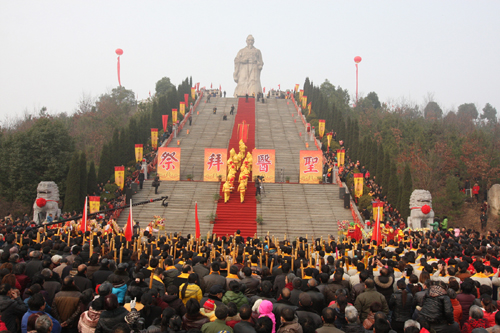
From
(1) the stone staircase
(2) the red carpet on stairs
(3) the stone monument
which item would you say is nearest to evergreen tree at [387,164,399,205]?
(1) the stone staircase

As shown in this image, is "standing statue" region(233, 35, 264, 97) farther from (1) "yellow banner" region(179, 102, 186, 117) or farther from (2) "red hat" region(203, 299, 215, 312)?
(2) "red hat" region(203, 299, 215, 312)

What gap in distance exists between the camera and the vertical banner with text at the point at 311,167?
27203 millimetres

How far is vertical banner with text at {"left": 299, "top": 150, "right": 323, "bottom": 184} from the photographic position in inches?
1071

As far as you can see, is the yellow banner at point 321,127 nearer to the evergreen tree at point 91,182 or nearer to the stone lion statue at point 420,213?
the stone lion statue at point 420,213

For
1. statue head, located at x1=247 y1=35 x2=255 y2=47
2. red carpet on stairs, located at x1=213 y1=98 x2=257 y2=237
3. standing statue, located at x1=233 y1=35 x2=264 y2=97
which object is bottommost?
red carpet on stairs, located at x1=213 y1=98 x2=257 y2=237

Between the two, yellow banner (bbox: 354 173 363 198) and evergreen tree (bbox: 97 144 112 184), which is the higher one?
evergreen tree (bbox: 97 144 112 184)

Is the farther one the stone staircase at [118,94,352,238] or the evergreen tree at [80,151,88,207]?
the evergreen tree at [80,151,88,207]

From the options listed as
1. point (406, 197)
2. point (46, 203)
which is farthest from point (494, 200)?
point (46, 203)

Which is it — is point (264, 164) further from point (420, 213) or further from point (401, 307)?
point (401, 307)

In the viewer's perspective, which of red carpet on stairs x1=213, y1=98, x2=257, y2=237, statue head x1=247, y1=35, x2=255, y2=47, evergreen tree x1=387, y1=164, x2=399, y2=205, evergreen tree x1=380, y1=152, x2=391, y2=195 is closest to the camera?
red carpet on stairs x1=213, y1=98, x2=257, y2=237

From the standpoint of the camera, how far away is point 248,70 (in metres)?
56.6

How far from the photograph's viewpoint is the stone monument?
86.7ft

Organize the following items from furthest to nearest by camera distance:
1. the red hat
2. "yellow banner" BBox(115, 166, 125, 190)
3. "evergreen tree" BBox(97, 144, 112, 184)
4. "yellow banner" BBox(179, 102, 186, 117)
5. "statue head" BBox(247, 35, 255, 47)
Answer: "statue head" BBox(247, 35, 255, 47) < "yellow banner" BBox(179, 102, 186, 117) < "evergreen tree" BBox(97, 144, 112, 184) < "yellow banner" BBox(115, 166, 125, 190) < the red hat

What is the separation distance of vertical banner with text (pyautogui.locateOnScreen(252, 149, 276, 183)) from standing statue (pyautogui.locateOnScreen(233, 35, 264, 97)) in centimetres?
3007
